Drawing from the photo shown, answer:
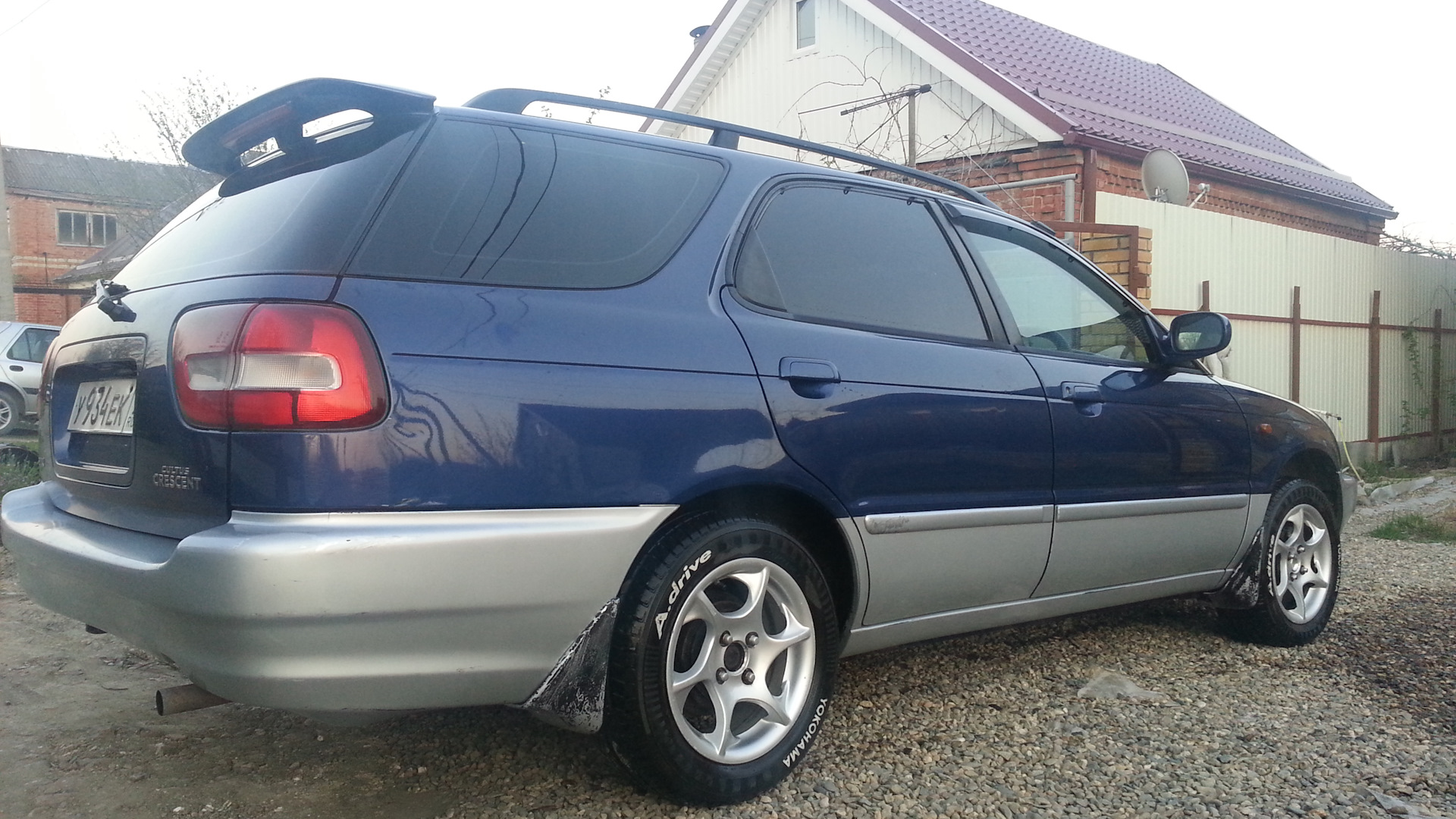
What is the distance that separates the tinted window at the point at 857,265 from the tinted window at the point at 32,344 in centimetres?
1400

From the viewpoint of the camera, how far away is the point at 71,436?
2717 mm

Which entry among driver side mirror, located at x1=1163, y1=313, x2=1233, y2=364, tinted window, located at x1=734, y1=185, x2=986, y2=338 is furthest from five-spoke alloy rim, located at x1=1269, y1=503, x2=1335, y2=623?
tinted window, located at x1=734, y1=185, x2=986, y2=338

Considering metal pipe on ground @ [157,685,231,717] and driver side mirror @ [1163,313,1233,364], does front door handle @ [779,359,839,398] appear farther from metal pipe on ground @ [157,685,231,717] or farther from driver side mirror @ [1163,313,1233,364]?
A: driver side mirror @ [1163,313,1233,364]

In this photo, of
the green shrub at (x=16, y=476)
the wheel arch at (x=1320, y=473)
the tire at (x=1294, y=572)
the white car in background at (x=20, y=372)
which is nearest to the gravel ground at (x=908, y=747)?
the tire at (x=1294, y=572)

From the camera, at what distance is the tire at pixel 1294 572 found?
4172 millimetres

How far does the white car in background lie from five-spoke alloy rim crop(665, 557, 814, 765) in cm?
1411

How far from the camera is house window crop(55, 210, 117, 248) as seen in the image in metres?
35.9

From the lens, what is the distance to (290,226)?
2.30 meters

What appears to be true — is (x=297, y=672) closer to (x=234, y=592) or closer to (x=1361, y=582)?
(x=234, y=592)

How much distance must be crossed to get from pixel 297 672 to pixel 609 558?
639 millimetres

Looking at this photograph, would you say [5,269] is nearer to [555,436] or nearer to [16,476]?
[16,476]

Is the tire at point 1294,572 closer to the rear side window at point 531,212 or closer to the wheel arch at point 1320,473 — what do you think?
the wheel arch at point 1320,473

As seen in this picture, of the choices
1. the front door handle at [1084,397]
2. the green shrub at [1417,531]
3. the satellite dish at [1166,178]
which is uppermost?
the satellite dish at [1166,178]

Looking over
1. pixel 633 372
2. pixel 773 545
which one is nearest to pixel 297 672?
pixel 633 372
